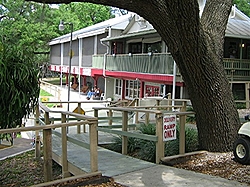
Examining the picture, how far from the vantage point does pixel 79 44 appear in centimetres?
3481

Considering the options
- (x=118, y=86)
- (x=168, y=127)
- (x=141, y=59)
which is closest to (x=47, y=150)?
(x=168, y=127)

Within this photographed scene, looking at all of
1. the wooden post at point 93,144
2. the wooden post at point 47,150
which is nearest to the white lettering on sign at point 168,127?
the wooden post at point 93,144

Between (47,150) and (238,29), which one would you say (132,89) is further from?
(47,150)

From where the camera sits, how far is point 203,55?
6.51m

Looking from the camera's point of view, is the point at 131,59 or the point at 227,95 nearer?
the point at 227,95

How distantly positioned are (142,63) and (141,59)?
32cm

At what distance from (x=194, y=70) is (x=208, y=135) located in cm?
151

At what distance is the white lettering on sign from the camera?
6.47m

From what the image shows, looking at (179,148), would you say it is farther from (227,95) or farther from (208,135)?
(227,95)

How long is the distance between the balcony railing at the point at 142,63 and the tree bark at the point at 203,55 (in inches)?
428

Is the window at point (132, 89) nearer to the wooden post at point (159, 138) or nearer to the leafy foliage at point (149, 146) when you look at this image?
the leafy foliage at point (149, 146)

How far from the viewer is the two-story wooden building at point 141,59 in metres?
18.7

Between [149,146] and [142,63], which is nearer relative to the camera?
[149,146]

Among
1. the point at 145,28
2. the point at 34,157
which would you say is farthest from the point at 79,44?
the point at 34,157
